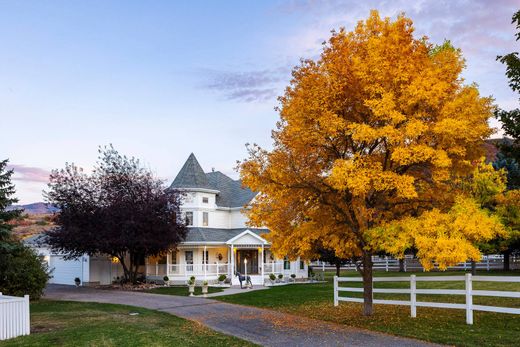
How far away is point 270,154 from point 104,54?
12029mm

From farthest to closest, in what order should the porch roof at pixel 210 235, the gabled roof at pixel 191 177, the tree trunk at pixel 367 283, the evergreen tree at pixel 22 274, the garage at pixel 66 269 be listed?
the garage at pixel 66 269 < the gabled roof at pixel 191 177 < the porch roof at pixel 210 235 < the evergreen tree at pixel 22 274 < the tree trunk at pixel 367 283

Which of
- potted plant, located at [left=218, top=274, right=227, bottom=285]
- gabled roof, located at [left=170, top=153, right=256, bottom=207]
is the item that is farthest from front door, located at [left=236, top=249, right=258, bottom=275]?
gabled roof, located at [left=170, top=153, right=256, bottom=207]

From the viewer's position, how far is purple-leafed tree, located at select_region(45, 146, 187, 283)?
34.1 m

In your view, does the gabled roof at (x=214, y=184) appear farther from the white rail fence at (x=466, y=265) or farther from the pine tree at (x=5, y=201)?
the pine tree at (x=5, y=201)

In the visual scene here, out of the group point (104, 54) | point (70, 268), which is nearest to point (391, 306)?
point (104, 54)

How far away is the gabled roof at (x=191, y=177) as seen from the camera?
42.1 m

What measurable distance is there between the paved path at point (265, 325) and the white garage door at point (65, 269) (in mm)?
16627

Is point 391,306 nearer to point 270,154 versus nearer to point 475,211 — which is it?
point 475,211

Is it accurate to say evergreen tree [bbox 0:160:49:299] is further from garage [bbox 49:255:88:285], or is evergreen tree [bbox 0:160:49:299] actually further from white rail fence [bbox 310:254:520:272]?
white rail fence [bbox 310:254:520:272]

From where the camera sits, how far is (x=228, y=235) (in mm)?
42375

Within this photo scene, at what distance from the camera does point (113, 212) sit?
112 ft

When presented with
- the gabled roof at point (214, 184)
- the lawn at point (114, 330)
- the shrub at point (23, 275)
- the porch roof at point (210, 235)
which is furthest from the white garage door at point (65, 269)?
the lawn at point (114, 330)

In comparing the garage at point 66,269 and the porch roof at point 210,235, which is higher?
the porch roof at point 210,235

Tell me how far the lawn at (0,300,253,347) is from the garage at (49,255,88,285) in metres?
20.6
